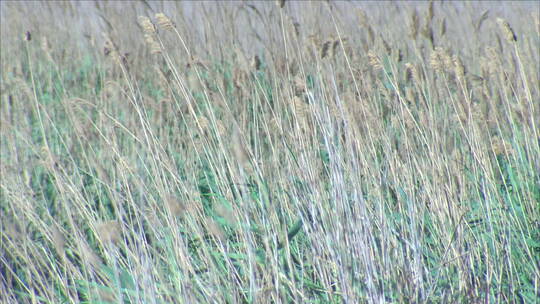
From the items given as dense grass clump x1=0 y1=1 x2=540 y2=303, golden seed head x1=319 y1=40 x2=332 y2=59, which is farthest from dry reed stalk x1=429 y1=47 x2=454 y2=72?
golden seed head x1=319 y1=40 x2=332 y2=59

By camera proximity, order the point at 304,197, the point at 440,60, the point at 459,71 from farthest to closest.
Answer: the point at 440,60 < the point at 459,71 < the point at 304,197

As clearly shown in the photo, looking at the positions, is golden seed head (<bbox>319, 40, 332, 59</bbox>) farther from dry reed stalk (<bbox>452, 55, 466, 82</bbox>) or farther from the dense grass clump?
dry reed stalk (<bbox>452, 55, 466, 82</bbox>)

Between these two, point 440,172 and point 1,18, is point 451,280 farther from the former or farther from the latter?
point 1,18

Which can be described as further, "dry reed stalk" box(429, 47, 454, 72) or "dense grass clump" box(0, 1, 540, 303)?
"dry reed stalk" box(429, 47, 454, 72)

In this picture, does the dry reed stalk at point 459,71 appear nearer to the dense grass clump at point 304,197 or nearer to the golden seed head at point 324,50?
the dense grass clump at point 304,197

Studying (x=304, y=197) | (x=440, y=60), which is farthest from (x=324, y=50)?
(x=304, y=197)

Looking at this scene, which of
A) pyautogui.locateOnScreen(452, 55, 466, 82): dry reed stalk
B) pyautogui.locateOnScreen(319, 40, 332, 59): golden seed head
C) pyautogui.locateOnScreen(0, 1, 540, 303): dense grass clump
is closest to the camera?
pyautogui.locateOnScreen(0, 1, 540, 303): dense grass clump

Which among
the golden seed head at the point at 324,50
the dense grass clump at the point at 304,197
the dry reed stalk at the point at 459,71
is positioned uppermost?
the golden seed head at the point at 324,50

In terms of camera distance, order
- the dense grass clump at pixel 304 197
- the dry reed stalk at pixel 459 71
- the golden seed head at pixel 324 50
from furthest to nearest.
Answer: the golden seed head at pixel 324 50
the dry reed stalk at pixel 459 71
the dense grass clump at pixel 304 197

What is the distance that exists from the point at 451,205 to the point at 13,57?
3.41 meters

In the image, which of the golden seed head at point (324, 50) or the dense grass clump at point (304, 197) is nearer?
the dense grass clump at point (304, 197)

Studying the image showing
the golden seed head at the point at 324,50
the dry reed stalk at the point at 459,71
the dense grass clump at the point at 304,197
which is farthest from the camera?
the golden seed head at the point at 324,50

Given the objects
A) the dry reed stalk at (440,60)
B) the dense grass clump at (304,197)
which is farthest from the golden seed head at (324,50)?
the dry reed stalk at (440,60)

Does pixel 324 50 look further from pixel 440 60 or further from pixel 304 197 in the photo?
pixel 304 197
